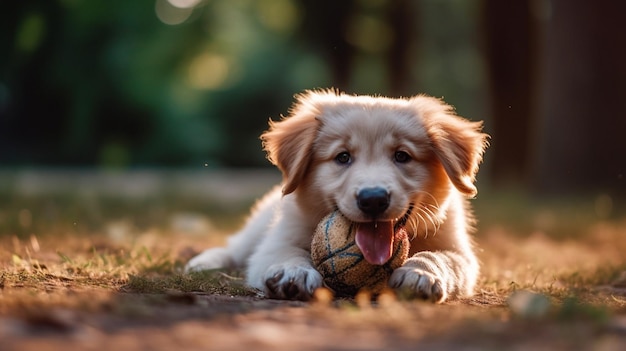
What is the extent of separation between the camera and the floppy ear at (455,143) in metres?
4.46

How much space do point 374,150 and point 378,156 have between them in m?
0.04

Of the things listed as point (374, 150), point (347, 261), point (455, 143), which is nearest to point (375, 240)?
point (347, 261)

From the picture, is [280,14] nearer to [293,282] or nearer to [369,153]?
[369,153]

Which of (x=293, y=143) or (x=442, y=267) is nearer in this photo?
(x=442, y=267)

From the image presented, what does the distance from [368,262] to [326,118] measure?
3.26 feet

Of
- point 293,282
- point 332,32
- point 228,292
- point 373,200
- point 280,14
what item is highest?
point 280,14

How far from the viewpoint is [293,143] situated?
4.68 meters

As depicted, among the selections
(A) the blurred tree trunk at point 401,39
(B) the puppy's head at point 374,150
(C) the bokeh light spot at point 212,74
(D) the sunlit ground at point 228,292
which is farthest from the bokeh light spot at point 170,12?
(B) the puppy's head at point 374,150

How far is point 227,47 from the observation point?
74.6 ft

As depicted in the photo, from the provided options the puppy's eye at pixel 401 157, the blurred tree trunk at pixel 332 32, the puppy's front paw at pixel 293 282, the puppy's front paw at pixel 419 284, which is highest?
the blurred tree trunk at pixel 332 32

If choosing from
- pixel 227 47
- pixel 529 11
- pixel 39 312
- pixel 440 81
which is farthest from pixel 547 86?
pixel 440 81

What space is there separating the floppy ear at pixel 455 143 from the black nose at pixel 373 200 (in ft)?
2.09

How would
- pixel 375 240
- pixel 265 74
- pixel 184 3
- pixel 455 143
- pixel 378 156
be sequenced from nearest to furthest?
pixel 375 240, pixel 378 156, pixel 455 143, pixel 184 3, pixel 265 74

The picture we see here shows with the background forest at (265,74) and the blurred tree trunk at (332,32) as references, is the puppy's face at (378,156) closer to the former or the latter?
the background forest at (265,74)
